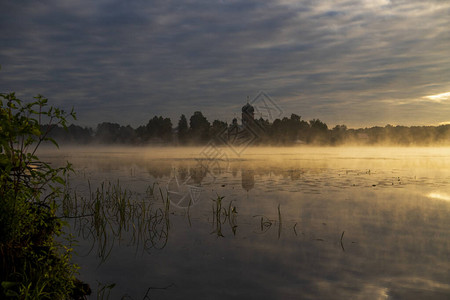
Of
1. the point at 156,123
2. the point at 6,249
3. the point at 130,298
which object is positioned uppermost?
the point at 156,123

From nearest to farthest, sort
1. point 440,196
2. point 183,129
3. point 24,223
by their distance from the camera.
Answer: point 24,223
point 440,196
point 183,129

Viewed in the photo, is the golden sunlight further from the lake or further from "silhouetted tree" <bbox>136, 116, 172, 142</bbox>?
"silhouetted tree" <bbox>136, 116, 172, 142</bbox>

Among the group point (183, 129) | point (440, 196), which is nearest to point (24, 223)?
point (440, 196)

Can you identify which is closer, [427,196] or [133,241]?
[133,241]

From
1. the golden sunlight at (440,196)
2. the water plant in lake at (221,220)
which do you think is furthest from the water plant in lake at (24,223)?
the golden sunlight at (440,196)

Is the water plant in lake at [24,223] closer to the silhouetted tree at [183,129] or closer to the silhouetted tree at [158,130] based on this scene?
the silhouetted tree at [183,129]

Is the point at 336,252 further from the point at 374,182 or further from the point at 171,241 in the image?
the point at 374,182

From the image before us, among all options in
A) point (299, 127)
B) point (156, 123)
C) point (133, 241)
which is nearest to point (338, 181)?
point (133, 241)

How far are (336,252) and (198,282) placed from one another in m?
3.66

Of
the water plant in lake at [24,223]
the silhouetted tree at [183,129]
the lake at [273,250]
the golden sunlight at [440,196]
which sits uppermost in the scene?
the silhouetted tree at [183,129]

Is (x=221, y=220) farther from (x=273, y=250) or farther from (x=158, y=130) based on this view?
(x=158, y=130)

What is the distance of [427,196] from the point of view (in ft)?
53.4

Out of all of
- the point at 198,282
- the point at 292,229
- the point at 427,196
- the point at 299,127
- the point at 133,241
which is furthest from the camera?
the point at 299,127

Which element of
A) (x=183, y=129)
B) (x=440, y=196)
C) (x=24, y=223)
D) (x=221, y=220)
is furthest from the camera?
(x=183, y=129)
